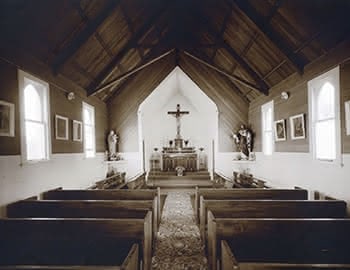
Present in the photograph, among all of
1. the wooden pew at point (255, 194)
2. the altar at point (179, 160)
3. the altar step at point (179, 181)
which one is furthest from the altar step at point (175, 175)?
the wooden pew at point (255, 194)

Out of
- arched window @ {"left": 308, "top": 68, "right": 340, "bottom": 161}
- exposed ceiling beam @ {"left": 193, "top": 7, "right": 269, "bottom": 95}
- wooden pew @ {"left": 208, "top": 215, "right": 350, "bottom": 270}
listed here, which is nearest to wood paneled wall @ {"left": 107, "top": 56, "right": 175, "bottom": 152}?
exposed ceiling beam @ {"left": 193, "top": 7, "right": 269, "bottom": 95}

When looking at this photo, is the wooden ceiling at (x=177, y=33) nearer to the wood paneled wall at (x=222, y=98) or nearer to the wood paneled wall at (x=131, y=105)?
the wood paneled wall at (x=222, y=98)

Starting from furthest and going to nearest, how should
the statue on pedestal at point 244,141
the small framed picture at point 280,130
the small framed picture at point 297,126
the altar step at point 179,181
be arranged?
1. the altar step at point 179,181
2. the statue on pedestal at point 244,141
3. the small framed picture at point 280,130
4. the small framed picture at point 297,126

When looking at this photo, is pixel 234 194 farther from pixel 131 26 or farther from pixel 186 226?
pixel 131 26

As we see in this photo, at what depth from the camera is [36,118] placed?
4.23 metres

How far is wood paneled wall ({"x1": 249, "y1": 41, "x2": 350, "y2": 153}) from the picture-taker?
3.49 meters

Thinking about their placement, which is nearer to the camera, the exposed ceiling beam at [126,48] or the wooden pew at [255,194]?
the wooden pew at [255,194]

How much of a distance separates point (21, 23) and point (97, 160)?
4.37 metres

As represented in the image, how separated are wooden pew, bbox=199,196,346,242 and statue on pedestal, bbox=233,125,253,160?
15.1 feet

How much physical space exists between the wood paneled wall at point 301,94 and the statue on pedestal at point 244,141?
1.31ft

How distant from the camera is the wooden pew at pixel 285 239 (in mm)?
2404

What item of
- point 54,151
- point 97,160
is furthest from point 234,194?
point 97,160

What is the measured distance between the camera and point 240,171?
848 cm

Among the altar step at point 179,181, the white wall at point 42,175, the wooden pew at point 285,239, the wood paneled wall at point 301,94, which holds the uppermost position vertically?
the wood paneled wall at point 301,94
